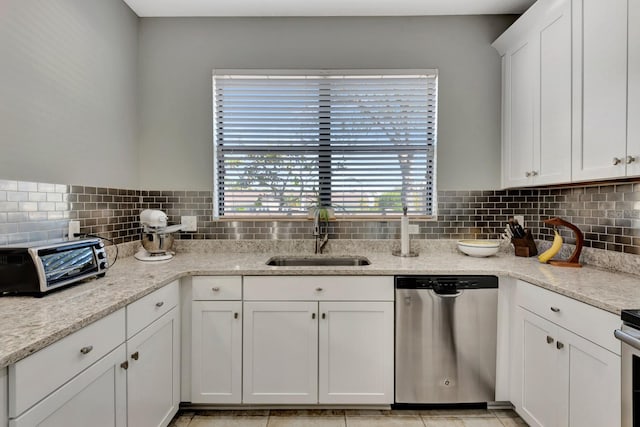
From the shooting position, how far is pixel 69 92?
71.1 inches

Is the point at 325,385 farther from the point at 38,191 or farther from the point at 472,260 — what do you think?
the point at 38,191

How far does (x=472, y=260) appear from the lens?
2.16 metres

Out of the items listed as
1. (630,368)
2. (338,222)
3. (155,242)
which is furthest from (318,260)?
(630,368)

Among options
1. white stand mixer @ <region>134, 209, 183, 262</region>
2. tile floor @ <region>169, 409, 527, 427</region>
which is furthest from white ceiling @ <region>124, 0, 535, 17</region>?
tile floor @ <region>169, 409, 527, 427</region>

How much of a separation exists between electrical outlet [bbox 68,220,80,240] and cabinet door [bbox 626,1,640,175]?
2.74m

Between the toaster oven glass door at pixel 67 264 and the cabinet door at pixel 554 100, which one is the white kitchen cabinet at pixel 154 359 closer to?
the toaster oven glass door at pixel 67 264

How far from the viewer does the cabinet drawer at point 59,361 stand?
2.82 feet

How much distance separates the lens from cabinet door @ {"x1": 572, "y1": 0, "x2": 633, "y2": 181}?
148 cm

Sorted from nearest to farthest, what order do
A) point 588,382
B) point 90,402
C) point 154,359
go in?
1. point 90,402
2. point 588,382
3. point 154,359

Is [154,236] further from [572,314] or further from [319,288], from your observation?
[572,314]

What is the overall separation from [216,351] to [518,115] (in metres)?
2.48

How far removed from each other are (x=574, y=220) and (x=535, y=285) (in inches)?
30.9

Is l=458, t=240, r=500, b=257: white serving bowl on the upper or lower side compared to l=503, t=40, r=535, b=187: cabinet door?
lower

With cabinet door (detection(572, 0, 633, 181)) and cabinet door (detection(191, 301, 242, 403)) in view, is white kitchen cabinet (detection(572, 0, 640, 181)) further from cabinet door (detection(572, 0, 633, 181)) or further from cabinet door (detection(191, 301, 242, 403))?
cabinet door (detection(191, 301, 242, 403))
